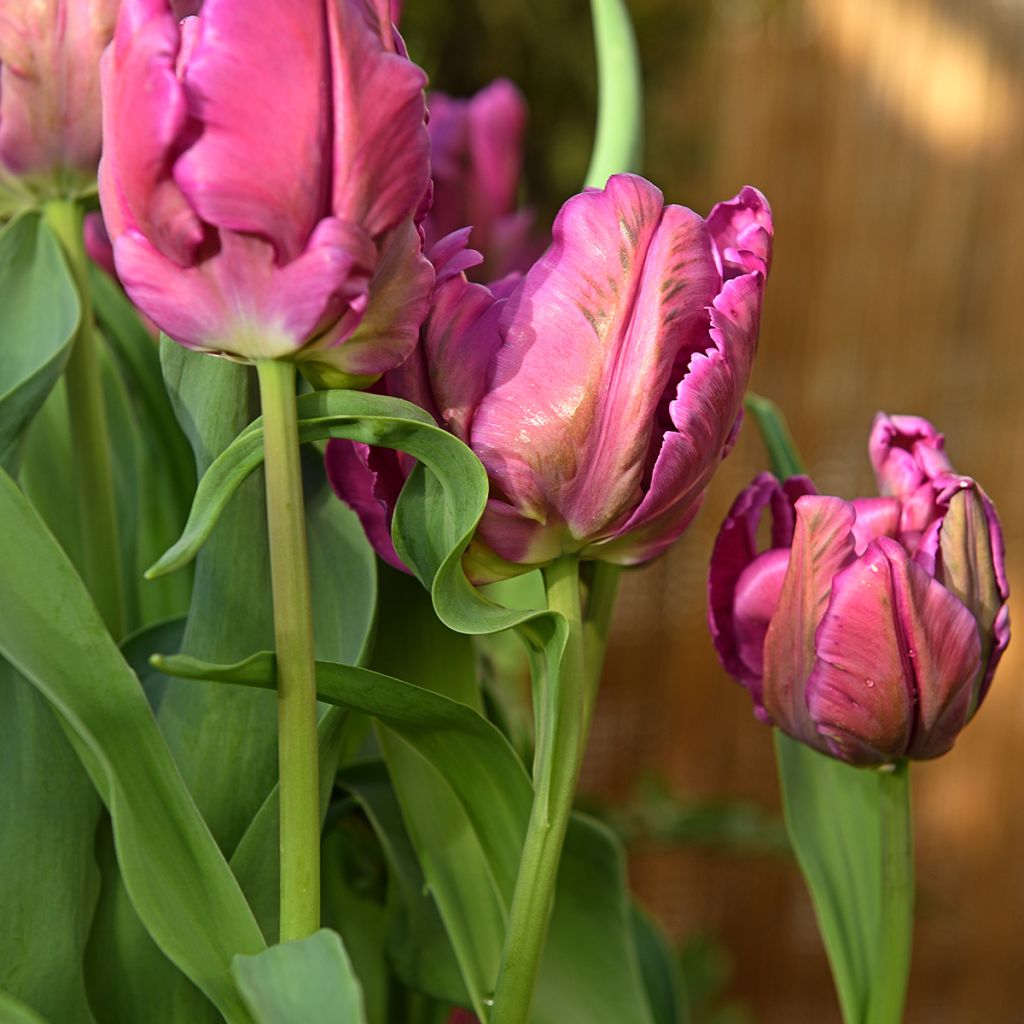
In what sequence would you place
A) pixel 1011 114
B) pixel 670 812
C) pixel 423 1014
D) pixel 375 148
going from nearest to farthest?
pixel 375 148, pixel 423 1014, pixel 670 812, pixel 1011 114

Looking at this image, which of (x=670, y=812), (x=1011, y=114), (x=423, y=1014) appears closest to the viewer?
(x=423, y=1014)

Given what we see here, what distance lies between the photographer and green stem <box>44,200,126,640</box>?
0.28 m

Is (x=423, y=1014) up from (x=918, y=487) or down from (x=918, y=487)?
down

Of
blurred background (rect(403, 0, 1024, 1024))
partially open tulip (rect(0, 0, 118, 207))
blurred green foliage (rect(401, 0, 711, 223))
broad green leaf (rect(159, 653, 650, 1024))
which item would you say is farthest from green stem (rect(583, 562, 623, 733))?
blurred background (rect(403, 0, 1024, 1024))

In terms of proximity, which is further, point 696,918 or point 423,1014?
point 696,918

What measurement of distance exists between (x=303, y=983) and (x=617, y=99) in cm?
21

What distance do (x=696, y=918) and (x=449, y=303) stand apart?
7.10 ft

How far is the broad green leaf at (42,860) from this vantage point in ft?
0.76

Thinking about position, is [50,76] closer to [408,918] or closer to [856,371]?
[408,918]

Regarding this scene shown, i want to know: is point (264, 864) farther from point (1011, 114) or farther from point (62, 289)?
point (1011, 114)

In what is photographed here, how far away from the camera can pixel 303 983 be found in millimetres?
189

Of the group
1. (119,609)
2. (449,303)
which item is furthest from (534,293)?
(119,609)

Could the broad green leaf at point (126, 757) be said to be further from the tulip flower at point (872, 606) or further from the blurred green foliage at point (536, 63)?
the blurred green foliage at point (536, 63)

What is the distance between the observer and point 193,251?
19cm
